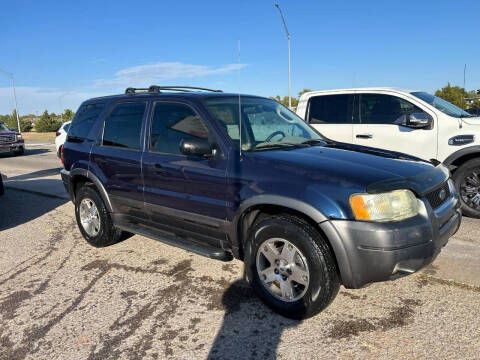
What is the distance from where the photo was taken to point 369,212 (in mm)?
2719

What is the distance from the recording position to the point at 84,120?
5129mm

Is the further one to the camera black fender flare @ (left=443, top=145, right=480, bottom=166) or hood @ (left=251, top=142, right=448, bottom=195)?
black fender flare @ (left=443, top=145, right=480, bottom=166)

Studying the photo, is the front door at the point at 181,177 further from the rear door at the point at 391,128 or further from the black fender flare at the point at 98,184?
the rear door at the point at 391,128

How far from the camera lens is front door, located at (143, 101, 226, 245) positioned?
3.47 meters

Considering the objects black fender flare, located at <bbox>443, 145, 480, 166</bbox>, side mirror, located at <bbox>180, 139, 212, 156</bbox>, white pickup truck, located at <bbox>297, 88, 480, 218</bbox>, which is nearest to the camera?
side mirror, located at <bbox>180, 139, 212, 156</bbox>

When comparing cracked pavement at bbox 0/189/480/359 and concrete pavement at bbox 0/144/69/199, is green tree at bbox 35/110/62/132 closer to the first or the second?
concrete pavement at bbox 0/144/69/199

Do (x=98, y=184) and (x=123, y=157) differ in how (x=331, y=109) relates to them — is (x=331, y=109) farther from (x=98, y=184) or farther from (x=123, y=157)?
(x=98, y=184)

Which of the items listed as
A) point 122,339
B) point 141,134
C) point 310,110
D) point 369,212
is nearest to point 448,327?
point 369,212

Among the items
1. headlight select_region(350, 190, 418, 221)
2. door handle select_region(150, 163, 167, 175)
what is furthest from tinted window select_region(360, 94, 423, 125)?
door handle select_region(150, 163, 167, 175)

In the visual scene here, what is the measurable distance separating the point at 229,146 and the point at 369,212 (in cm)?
131

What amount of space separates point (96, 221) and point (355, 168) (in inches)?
130

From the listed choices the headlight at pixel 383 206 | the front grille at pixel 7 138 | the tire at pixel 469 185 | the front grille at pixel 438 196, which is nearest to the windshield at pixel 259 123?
the headlight at pixel 383 206

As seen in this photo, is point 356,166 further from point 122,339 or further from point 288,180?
point 122,339

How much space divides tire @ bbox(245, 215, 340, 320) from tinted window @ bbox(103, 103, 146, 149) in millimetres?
1823
